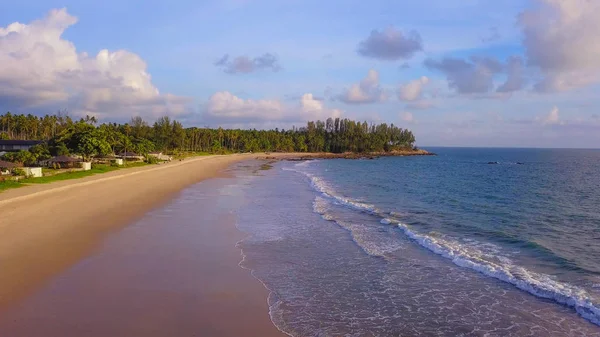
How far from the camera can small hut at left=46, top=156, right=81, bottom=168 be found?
1737 inches

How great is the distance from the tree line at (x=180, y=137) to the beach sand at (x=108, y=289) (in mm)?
33960

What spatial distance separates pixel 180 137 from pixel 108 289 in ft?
361

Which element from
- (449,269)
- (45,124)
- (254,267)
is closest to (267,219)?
(254,267)

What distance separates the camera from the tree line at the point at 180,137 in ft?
167

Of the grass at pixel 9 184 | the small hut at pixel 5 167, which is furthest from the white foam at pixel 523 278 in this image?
the small hut at pixel 5 167

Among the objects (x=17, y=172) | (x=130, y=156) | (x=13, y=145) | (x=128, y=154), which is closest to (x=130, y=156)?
(x=130, y=156)

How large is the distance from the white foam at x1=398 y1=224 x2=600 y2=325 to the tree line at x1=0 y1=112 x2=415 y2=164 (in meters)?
44.6

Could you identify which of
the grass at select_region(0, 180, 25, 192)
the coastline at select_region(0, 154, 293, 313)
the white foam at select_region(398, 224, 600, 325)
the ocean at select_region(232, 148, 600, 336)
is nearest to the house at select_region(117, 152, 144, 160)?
the coastline at select_region(0, 154, 293, 313)

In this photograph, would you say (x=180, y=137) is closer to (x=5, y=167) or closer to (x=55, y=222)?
(x=5, y=167)

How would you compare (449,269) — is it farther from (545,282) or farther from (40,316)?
(40,316)

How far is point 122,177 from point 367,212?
86.4ft

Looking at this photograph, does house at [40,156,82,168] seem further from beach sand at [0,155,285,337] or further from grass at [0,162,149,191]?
beach sand at [0,155,285,337]

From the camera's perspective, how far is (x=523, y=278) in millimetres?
12062

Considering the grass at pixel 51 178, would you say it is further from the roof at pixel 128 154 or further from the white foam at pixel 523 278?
the white foam at pixel 523 278
